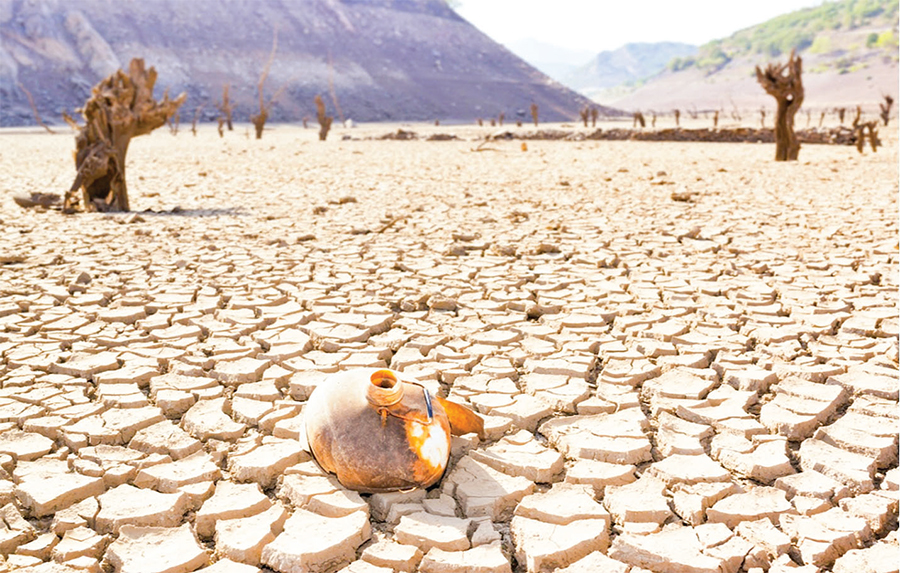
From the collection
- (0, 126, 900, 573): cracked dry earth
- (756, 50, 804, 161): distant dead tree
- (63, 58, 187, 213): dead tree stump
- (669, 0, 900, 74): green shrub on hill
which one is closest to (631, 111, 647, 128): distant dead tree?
(756, 50, 804, 161): distant dead tree

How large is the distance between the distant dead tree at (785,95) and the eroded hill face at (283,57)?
1352 inches

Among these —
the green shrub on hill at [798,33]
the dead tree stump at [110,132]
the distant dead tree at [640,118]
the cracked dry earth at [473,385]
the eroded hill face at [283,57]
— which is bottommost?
the cracked dry earth at [473,385]

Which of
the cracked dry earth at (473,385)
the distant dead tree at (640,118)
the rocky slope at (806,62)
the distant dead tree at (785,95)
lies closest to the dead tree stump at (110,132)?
the cracked dry earth at (473,385)

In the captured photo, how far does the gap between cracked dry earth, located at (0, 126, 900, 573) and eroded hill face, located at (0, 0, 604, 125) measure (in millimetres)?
36426

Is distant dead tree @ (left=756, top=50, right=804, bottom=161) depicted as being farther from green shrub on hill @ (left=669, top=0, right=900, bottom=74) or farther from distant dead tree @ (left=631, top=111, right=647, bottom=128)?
green shrub on hill @ (left=669, top=0, right=900, bottom=74)

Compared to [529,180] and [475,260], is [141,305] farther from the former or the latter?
[529,180]

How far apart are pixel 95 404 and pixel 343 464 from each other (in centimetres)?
116

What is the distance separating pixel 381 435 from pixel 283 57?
54.5m

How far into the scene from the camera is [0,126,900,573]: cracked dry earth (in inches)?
73.6

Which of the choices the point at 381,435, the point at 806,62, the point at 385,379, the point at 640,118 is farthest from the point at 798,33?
the point at 381,435

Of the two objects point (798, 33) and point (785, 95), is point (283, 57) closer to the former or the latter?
point (785, 95)

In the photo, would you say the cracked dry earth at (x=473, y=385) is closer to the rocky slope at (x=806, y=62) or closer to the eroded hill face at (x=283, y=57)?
the eroded hill face at (x=283, y=57)

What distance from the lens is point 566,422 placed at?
101 inches

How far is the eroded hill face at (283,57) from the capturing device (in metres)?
42.0
